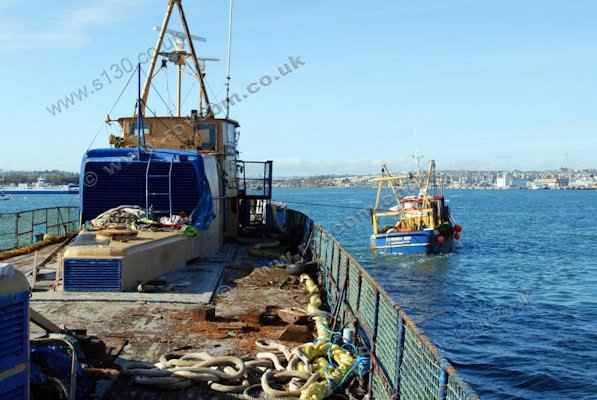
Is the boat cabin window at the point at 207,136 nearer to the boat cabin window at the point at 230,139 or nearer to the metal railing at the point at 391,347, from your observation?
the boat cabin window at the point at 230,139

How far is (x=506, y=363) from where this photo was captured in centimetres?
1684

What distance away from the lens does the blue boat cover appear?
1777 cm

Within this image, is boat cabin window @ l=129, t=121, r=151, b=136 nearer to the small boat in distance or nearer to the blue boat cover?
the blue boat cover

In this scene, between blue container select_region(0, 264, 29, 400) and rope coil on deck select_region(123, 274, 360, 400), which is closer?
blue container select_region(0, 264, 29, 400)

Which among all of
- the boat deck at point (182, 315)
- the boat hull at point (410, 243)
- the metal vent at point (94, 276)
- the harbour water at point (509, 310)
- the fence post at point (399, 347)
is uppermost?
the fence post at point (399, 347)

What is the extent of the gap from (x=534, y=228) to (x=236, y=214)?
54.4m

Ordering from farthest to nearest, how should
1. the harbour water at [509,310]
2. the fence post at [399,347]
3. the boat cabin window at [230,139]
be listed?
the boat cabin window at [230,139] < the harbour water at [509,310] < the fence post at [399,347]

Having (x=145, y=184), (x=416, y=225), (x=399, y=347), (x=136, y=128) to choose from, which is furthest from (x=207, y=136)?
(x=416, y=225)

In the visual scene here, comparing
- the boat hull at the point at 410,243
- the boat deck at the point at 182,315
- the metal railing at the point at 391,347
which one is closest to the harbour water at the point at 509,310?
the boat hull at the point at 410,243

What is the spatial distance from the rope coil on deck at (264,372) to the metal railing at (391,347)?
499 mm

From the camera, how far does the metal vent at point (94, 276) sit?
12.6 meters

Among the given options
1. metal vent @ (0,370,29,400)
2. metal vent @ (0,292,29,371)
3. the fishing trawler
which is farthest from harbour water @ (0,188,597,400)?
metal vent @ (0,292,29,371)

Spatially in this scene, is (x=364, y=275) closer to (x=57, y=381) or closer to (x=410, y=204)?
(x=57, y=381)

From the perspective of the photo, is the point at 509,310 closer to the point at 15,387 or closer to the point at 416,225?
the point at 416,225
